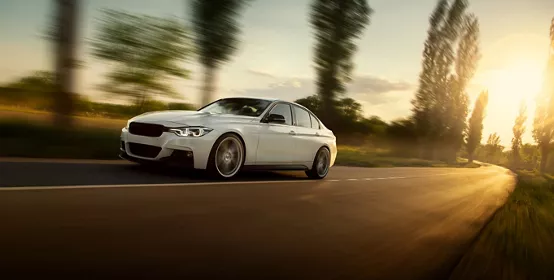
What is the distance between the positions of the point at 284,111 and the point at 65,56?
6645 mm

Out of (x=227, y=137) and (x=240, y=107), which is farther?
(x=240, y=107)

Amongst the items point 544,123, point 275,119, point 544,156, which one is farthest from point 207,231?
point 544,156

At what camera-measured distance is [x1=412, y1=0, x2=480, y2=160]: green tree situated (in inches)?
2122

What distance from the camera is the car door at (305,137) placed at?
37.2 feet

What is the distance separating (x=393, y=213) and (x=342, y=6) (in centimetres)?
2436

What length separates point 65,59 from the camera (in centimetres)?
1413

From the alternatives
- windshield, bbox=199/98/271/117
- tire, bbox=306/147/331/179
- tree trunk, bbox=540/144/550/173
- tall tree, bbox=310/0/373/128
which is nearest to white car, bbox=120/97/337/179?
windshield, bbox=199/98/271/117

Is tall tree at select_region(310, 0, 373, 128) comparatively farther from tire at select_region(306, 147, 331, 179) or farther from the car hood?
the car hood

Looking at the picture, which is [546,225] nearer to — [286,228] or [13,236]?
[286,228]

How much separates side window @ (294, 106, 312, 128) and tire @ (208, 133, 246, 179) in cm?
226

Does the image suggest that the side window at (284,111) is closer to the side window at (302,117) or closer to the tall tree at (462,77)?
the side window at (302,117)

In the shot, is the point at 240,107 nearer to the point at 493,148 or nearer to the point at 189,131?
the point at 189,131

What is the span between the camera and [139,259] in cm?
343

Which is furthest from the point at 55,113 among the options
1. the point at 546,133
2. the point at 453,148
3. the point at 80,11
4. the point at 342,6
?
the point at 453,148
